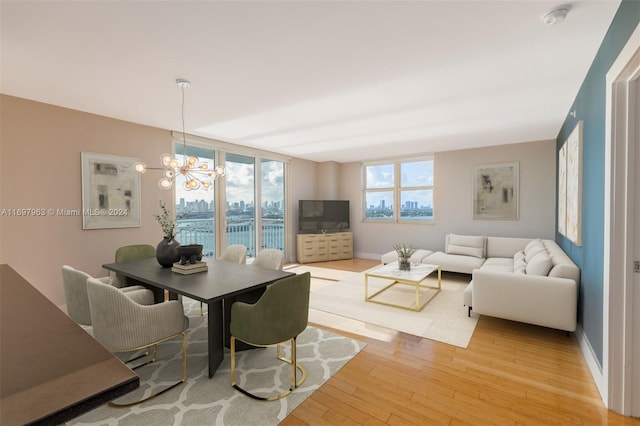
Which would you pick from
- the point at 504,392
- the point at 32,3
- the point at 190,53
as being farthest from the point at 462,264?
the point at 32,3

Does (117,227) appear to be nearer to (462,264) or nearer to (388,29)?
(388,29)

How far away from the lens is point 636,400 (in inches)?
72.6

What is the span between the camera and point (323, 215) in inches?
284

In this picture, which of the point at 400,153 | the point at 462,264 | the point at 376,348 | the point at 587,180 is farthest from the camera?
the point at 400,153

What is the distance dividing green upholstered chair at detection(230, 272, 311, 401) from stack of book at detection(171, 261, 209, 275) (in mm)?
895

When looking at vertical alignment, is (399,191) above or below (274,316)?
above

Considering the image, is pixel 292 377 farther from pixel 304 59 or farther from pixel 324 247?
pixel 324 247

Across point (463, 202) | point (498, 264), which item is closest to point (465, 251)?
point (498, 264)

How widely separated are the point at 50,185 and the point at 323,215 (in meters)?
5.03

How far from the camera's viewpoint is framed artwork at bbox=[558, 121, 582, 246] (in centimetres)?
279

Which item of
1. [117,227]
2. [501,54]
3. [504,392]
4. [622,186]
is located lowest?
[504,392]

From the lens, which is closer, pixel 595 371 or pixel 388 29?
pixel 388 29

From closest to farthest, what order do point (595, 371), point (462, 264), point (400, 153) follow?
point (595, 371), point (462, 264), point (400, 153)

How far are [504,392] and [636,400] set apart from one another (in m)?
0.74
